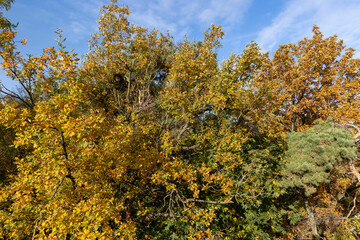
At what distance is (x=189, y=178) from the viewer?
8820 mm

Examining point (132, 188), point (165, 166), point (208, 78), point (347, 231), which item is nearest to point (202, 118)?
point (208, 78)

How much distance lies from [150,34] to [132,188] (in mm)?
14107

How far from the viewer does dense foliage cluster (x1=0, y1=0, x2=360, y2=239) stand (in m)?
5.68

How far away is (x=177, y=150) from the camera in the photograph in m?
10.4

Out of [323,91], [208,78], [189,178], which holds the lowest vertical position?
[189,178]

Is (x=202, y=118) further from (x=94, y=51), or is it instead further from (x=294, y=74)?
(x=294, y=74)

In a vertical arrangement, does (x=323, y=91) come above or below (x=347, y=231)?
above

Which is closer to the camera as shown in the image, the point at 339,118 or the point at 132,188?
the point at 132,188

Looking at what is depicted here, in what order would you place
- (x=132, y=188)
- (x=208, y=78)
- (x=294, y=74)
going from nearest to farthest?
(x=132, y=188)
(x=208, y=78)
(x=294, y=74)

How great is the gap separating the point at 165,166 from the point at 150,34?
13.4 m

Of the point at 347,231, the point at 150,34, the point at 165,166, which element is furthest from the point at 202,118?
the point at 347,231

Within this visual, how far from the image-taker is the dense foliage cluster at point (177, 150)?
568 cm

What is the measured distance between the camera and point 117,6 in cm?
1367

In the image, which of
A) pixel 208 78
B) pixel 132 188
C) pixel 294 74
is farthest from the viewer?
pixel 294 74
